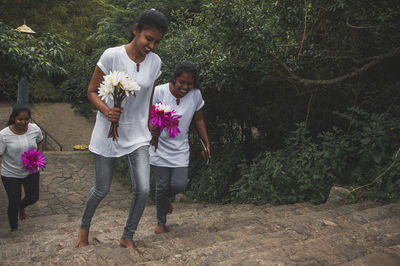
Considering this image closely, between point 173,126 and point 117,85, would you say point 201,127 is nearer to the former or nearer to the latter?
point 173,126

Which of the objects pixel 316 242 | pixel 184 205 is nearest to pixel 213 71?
pixel 184 205

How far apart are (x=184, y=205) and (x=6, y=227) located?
9.34 ft

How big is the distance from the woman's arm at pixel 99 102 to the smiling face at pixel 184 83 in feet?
3.22

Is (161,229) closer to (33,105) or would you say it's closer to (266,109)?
(266,109)

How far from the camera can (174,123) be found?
3.64m

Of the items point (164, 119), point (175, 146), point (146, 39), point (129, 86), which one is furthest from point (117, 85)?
point (175, 146)

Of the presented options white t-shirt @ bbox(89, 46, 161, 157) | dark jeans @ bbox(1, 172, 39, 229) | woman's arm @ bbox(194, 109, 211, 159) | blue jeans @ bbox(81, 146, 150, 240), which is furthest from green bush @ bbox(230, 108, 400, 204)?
dark jeans @ bbox(1, 172, 39, 229)

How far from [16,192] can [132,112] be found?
2.95 metres

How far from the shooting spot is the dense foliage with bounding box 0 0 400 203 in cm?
447

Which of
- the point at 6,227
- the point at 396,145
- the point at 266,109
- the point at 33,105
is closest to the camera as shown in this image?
the point at 396,145

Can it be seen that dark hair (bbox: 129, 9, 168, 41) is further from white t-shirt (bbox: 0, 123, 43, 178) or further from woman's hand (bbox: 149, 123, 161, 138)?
white t-shirt (bbox: 0, 123, 43, 178)

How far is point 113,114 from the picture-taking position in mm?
2678

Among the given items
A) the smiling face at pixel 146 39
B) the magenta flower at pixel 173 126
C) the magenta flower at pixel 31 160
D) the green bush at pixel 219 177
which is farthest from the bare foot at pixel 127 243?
the green bush at pixel 219 177

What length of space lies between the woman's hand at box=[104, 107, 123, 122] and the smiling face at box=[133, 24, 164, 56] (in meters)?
0.49
